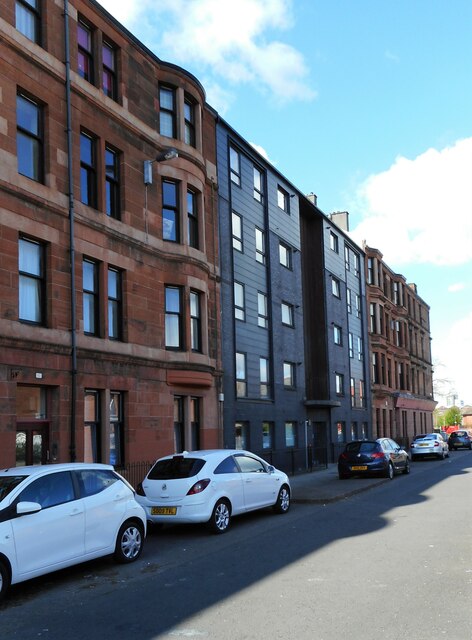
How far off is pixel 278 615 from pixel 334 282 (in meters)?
31.6

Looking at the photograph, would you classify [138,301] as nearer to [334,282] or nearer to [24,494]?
[24,494]

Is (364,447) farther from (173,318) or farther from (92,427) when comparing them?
(92,427)

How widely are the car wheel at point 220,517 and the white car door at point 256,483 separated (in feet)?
2.48

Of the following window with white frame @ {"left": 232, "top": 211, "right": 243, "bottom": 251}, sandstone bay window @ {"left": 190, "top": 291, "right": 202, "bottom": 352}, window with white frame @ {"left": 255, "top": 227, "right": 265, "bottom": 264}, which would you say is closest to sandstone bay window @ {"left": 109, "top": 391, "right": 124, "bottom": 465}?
sandstone bay window @ {"left": 190, "top": 291, "right": 202, "bottom": 352}

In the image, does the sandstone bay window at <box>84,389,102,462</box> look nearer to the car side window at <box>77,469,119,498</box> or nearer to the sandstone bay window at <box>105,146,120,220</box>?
the sandstone bay window at <box>105,146,120,220</box>

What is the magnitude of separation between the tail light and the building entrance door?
4.21m

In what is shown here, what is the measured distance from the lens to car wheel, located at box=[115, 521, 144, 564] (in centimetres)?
969

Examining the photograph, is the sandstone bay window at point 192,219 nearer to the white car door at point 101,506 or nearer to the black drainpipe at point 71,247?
the black drainpipe at point 71,247

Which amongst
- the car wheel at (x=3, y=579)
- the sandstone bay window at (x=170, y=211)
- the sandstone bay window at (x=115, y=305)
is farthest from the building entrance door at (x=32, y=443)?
the sandstone bay window at (x=170, y=211)

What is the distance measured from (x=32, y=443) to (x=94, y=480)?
5.72m

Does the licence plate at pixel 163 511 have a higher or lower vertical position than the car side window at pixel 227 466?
lower

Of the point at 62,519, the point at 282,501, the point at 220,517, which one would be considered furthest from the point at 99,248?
the point at 62,519

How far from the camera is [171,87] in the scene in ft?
69.5

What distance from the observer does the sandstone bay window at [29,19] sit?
15.5 m
